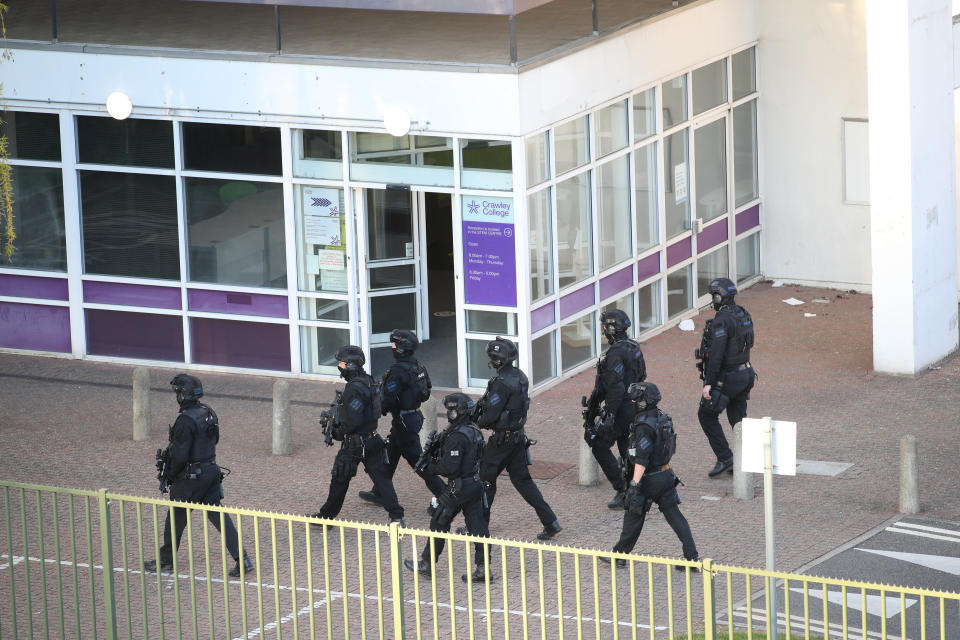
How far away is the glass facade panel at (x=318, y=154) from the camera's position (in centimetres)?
1878

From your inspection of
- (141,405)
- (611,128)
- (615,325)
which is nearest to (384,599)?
(615,325)

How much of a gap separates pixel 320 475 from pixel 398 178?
164 inches

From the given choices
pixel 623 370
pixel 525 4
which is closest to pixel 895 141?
pixel 525 4

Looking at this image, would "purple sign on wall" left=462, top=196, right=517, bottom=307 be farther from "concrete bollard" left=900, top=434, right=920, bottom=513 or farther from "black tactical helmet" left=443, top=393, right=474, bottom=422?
"black tactical helmet" left=443, top=393, right=474, bottom=422

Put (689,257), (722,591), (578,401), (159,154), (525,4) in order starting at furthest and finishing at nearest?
(689,257) < (159,154) < (578,401) < (525,4) < (722,591)

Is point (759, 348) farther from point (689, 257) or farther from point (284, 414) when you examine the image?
point (284, 414)

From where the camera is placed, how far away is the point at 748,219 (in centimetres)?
2306

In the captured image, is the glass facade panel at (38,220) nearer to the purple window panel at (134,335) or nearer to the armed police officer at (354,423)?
the purple window panel at (134,335)

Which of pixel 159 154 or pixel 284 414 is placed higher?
pixel 159 154

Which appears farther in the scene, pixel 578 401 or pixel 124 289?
pixel 124 289

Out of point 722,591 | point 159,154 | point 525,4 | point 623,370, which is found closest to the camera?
point 722,591

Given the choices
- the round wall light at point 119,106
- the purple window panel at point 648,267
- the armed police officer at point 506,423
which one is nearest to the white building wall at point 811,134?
the purple window panel at point 648,267

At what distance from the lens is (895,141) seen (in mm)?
18250

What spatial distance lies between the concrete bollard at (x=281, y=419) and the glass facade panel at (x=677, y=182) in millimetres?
6792
